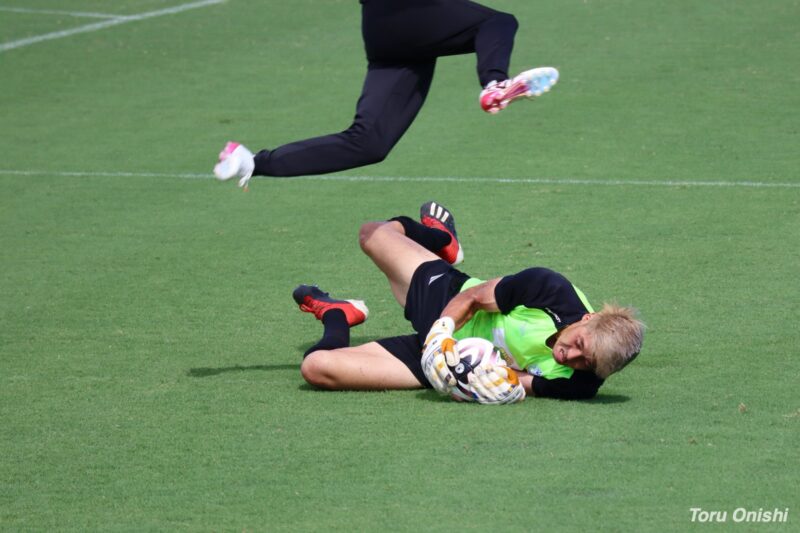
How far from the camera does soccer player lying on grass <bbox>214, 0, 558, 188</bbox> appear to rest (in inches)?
268

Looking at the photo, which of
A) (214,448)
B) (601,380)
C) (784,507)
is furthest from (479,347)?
(784,507)

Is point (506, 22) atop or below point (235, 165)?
atop

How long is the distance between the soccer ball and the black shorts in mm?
332

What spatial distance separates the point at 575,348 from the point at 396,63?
184 centimetres

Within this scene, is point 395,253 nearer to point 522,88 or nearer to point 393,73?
point 393,73

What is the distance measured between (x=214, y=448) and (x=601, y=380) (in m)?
1.72

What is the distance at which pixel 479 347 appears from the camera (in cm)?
624

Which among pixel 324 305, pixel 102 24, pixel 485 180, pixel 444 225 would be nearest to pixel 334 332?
pixel 324 305

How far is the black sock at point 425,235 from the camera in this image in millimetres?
7633

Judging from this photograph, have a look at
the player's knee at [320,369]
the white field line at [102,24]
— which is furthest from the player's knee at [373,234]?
the white field line at [102,24]

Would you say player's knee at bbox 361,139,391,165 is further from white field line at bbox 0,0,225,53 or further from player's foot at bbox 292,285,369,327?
white field line at bbox 0,0,225,53

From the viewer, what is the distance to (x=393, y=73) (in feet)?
23.2

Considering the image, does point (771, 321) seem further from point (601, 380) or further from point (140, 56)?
point (140, 56)

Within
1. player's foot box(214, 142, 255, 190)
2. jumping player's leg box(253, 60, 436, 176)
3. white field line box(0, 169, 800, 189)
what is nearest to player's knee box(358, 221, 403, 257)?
jumping player's leg box(253, 60, 436, 176)
